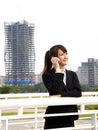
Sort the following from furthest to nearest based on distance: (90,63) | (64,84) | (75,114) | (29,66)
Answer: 1. (29,66)
2. (90,63)
3. (64,84)
4. (75,114)

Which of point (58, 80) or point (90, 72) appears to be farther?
point (90, 72)

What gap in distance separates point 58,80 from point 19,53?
152m

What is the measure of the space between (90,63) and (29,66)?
108 ft

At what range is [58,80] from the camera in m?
4.22

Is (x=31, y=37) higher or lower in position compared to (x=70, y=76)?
higher

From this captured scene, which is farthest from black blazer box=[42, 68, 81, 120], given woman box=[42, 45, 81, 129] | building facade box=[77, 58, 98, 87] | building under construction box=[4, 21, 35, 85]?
building under construction box=[4, 21, 35, 85]

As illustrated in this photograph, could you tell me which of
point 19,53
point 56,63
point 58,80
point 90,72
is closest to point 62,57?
point 56,63

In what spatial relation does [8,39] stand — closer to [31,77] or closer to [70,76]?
[31,77]

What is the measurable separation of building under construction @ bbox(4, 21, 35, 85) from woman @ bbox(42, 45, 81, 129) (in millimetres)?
131379

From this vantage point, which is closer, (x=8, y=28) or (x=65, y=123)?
Answer: (x=65, y=123)

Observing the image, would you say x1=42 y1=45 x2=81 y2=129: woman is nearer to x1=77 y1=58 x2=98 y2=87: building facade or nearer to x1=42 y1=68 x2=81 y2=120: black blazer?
x1=42 y1=68 x2=81 y2=120: black blazer

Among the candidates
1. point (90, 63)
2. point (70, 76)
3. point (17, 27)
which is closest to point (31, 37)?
point (17, 27)

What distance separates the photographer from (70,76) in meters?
4.35

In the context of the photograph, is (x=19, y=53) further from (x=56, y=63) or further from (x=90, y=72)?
(x=56, y=63)
